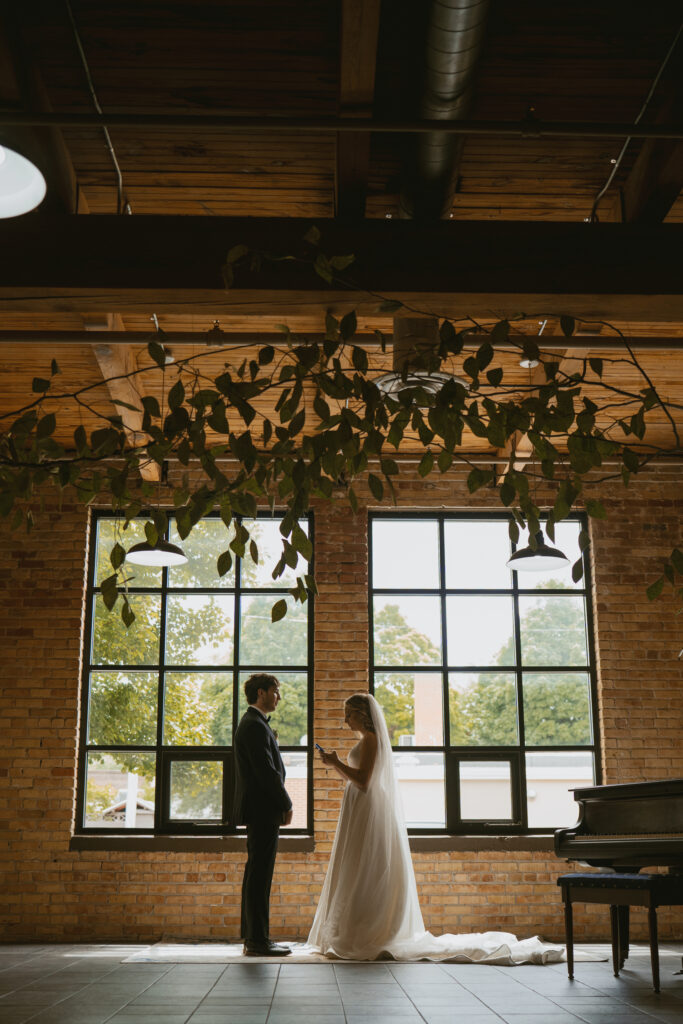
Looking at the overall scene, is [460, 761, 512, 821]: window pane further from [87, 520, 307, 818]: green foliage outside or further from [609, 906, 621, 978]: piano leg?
[609, 906, 621, 978]: piano leg

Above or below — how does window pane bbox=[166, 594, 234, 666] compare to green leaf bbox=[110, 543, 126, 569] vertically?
above

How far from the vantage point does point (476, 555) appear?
877cm

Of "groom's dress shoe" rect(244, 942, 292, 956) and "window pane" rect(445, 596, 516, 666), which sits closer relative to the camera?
"groom's dress shoe" rect(244, 942, 292, 956)

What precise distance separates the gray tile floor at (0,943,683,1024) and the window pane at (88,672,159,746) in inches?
81.6

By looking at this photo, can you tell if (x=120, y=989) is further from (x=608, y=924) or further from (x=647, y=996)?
(x=608, y=924)

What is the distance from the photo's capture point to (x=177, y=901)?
772 cm

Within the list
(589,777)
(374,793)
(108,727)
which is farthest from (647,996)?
(108,727)

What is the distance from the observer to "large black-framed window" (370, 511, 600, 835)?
8.24 meters

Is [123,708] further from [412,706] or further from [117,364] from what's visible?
[117,364]

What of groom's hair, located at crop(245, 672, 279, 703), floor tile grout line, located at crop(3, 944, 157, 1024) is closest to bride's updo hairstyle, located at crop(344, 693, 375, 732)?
groom's hair, located at crop(245, 672, 279, 703)

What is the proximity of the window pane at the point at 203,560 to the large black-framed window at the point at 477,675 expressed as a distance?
1323 mm

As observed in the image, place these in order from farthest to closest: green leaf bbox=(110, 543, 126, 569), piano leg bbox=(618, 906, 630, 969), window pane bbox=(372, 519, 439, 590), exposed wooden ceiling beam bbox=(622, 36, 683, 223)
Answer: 1. window pane bbox=(372, 519, 439, 590)
2. piano leg bbox=(618, 906, 630, 969)
3. exposed wooden ceiling beam bbox=(622, 36, 683, 223)
4. green leaf bbox=(110, 543, 126, 569)

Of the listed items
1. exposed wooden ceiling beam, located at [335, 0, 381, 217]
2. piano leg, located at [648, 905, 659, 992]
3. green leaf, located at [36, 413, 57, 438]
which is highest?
exposed wooden ceiling beam, located at [335, 0, 381, 217]

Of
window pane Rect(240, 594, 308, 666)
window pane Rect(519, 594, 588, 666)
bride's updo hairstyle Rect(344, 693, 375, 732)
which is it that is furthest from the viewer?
window pane Rect(519, 594, 588, 666)
